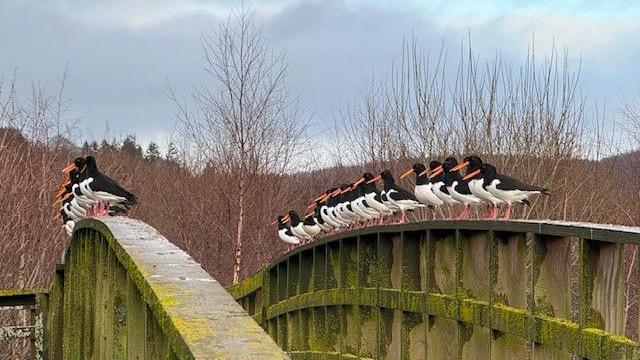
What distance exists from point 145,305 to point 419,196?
1301 centimetres

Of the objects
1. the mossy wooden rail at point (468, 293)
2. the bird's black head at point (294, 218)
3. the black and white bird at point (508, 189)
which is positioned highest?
the black and white bird at point (508, 189)

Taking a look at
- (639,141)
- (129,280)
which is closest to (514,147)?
(639,141)

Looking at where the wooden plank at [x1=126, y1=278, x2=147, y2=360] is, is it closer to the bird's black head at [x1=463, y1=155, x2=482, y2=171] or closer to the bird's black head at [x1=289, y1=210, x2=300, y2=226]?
the bird's black head at [x1=463, y1=155, x2=482, y2=171]

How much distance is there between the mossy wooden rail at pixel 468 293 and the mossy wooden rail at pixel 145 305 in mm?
2748

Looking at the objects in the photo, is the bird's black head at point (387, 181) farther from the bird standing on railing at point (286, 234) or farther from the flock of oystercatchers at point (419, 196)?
the bird standing on railing at point (286, 234)

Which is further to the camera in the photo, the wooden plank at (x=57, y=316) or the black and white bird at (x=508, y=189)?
the black and white bird at (x=508, y=189)

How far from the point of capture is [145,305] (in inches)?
158

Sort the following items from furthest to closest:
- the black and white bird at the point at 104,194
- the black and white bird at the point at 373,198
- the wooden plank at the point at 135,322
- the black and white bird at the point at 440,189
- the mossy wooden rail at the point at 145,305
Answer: the black and white bird at the point at 373,198 → the black and white bird at the point at 440,189 → the black and white bird at the point at 104,194 → the wooden plank at the point at 135,322 → the mossy wooden rail at the point at 145,305

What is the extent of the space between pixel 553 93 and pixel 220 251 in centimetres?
1508

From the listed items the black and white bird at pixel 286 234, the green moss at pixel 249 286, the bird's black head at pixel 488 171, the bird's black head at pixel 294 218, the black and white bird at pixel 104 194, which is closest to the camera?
the bird's black head at pixel 488 171

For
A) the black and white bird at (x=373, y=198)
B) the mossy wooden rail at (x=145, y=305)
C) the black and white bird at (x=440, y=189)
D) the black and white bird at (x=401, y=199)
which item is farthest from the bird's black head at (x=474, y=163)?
the mossy wooden rail at (x=145, y=305)

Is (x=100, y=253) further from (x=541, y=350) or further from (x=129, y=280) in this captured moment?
(x=541, y=350)

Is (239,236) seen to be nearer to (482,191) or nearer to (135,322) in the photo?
(482,191)

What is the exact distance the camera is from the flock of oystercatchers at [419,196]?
1287 cm
